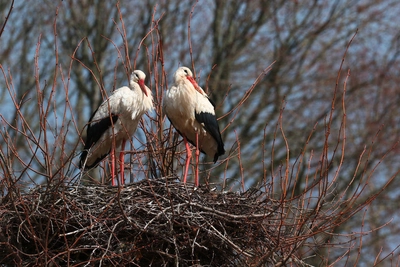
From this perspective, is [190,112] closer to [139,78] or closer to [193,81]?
[193,81]

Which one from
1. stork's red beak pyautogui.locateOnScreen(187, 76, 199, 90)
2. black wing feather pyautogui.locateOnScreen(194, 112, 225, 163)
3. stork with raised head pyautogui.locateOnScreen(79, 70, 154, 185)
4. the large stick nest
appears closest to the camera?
the large stick nest

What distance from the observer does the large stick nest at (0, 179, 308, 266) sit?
5543 mm

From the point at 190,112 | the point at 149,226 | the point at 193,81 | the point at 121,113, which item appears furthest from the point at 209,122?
the point at 149,226

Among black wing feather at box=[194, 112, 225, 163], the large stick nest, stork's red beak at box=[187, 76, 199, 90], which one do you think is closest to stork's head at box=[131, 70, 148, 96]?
stork's red beak at box=[187, 76, 199, 90]

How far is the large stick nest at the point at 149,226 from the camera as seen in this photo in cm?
554

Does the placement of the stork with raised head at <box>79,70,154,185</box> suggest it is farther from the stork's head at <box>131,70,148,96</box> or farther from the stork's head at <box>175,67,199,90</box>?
the stork's head at <box>175,67,199,90</box>

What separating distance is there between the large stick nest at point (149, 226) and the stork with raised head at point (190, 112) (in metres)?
1.32

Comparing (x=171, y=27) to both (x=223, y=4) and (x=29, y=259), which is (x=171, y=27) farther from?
(x=29, y=259)

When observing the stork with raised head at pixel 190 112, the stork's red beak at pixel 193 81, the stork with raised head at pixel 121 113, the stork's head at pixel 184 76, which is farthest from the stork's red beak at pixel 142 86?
the stork's red beak at pixel 193 81

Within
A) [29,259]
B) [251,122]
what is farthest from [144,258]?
[251,122]

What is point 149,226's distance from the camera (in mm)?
5672

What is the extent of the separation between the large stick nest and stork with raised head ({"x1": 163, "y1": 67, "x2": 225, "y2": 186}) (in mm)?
1317

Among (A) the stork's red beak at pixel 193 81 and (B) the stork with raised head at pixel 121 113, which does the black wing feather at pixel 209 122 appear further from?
(B) the stork with raised head at pixel 121 113

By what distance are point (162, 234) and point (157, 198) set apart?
13.0 inches
